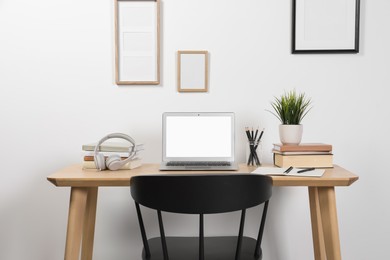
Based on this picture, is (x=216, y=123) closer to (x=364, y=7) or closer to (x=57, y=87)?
(x=57, y=87)

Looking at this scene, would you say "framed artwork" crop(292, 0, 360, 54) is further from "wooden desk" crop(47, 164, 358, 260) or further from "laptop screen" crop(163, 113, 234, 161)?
"wooden desk" crop(47, 164, 358, 260)

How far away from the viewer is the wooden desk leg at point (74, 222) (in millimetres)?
1427

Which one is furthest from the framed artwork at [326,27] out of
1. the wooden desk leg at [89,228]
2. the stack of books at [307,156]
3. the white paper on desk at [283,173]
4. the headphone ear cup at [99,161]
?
the wooden desk leg at [89,228]

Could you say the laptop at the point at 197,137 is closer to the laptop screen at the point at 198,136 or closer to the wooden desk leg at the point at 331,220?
the laptop screen at the point at 198,136

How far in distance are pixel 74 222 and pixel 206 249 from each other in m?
0.54

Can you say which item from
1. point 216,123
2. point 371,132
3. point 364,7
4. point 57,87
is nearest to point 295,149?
point 216,123

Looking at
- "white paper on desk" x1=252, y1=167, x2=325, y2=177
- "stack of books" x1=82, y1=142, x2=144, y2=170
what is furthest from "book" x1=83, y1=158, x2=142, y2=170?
"white paper on desk" x1=252, y1=167, x2=325, y2=177

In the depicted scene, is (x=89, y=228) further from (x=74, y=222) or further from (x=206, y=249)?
(x=206, y=249)

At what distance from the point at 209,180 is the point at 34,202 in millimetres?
1288

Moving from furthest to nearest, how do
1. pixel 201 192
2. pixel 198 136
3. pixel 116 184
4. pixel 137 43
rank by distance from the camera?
pixel 137 43, pixel 198 136, pixel 116 184, pixel 201 192

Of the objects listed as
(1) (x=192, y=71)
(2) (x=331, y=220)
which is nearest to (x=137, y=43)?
(1) (x=192, y=71)

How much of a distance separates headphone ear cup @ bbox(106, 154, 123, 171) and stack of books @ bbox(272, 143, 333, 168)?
74cm

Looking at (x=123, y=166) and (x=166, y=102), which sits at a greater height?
(x=166, y=102)

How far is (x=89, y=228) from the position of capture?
69.7 inches
